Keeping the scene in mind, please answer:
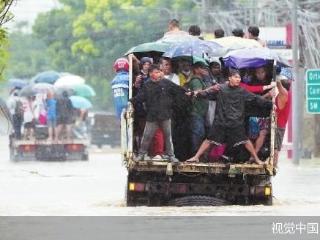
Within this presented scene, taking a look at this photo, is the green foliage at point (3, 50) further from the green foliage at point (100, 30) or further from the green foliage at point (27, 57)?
the green foliage at point (27, 57)

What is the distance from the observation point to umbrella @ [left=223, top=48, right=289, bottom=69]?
1938 cm

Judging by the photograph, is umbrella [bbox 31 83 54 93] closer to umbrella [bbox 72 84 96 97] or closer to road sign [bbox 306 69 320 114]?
umbrella [bbox 72 84 96 97]

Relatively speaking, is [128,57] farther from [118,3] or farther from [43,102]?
[118,3]

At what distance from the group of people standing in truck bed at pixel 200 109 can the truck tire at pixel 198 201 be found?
58cm

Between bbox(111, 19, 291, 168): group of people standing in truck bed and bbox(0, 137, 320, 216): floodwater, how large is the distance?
102 cm

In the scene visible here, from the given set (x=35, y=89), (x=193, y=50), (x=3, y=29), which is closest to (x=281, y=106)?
(x=193, y=50)

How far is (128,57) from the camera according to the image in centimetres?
1966

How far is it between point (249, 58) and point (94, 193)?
16.5 ft

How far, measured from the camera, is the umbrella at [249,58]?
63.6ft

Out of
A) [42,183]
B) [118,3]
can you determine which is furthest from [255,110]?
[118,3]

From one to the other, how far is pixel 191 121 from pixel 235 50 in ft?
4.40

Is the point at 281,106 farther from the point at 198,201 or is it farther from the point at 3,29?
the point at 3,29

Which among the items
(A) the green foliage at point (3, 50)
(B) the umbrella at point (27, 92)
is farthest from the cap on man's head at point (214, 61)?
(B) the umbrella at point (27, 92)

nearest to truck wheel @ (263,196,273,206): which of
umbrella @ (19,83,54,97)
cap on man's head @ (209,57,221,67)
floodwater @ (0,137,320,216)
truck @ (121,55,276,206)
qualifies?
truck @ (121,55,276,206)
